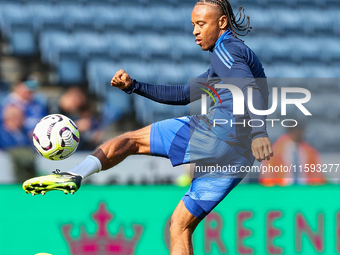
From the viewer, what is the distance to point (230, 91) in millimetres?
2859

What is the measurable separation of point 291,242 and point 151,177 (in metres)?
1.66

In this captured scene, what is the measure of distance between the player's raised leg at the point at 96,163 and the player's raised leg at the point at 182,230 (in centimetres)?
43

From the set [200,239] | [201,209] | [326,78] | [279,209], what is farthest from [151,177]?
[326,78]

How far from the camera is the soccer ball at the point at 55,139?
313cm

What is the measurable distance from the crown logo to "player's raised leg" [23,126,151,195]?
1.70 m

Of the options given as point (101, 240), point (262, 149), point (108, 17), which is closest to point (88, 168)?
point (262, 149)

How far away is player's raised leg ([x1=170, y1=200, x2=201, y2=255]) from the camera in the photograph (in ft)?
9.59

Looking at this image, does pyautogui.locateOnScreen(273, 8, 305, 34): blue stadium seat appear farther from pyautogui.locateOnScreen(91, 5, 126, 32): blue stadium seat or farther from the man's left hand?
the man's left hand

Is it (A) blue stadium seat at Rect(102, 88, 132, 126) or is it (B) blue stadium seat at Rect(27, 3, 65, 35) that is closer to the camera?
(A) blue stadium seat at Rect(102, 88, 132, 126)

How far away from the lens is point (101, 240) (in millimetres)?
4477

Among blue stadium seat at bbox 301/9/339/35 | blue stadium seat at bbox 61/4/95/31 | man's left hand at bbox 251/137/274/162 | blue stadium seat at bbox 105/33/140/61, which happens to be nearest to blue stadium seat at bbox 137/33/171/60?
blue stadium seat at bbox 105/33/140/61

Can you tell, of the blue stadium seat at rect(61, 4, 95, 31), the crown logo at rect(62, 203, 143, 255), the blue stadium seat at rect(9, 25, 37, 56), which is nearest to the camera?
the crown logo at rect(62, 203, 143, 255)

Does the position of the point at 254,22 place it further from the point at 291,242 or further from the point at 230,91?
the point at 230,91

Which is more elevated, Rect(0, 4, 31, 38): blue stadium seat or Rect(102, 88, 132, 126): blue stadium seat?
Rect(0, 4, 31, 38): blue stadium seat
